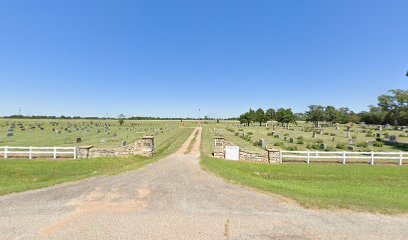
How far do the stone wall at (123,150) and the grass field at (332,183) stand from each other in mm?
5885

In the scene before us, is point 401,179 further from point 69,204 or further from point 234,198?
point 69,204

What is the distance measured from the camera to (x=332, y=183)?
12148 millimetres

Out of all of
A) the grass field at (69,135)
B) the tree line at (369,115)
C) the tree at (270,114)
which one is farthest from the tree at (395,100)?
the grass field at (69,135)

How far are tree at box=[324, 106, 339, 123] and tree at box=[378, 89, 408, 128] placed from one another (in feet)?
53.8

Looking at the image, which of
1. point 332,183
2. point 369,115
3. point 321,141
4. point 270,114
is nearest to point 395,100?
point 369,115

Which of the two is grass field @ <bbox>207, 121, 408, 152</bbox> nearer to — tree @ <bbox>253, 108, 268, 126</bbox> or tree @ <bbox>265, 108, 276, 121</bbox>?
tree @ <bbox>253, 108, 268, 126</bbox>

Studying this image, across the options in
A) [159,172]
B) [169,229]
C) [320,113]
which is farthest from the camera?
[320,113]

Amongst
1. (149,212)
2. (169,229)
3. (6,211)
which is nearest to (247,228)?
(169,229)

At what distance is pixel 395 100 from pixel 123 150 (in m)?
104

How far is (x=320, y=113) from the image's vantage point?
8775cm

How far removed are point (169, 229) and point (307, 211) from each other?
4.49 meters

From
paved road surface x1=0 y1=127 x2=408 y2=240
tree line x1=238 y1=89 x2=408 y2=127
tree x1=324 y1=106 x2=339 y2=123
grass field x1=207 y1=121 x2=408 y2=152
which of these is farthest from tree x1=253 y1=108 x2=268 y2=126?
paved road surface x1=0 y1=127 x2=408 y2=240

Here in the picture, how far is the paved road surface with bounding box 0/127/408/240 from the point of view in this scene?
18.6 ft

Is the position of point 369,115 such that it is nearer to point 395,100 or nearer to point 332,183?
point 395,100
